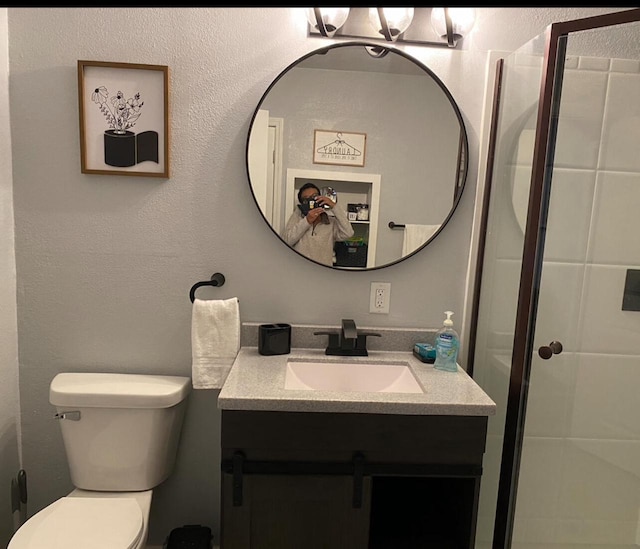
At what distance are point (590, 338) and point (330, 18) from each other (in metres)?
1.30

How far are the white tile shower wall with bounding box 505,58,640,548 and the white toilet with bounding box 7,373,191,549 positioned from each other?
1.18 m

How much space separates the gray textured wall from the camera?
1.68 m

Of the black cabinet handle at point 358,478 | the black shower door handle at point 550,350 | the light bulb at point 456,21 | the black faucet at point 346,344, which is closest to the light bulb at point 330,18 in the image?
the light bulb at point 456,21

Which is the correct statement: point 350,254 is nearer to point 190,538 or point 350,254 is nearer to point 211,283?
point 211,283

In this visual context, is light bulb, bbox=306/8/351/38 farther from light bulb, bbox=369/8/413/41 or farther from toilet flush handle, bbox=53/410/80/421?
toilet flush handle, bbox=53/410/80/421

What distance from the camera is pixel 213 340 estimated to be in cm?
170

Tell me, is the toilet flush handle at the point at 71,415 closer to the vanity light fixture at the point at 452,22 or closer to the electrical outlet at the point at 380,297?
the electrical outlet at the point at 380,297

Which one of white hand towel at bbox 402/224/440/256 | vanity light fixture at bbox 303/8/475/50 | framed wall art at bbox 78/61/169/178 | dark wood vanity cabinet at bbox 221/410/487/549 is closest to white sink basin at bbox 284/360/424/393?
dark wood vanity cabinet at bbox 221/410/487/549

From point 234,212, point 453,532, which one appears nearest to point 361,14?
point 234,212

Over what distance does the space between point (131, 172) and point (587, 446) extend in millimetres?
1727

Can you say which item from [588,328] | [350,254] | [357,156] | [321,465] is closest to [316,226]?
[350,254]

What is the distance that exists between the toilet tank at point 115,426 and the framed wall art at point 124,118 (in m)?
0.71

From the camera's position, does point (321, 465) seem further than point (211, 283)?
No

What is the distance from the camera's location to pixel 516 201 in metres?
1.63
